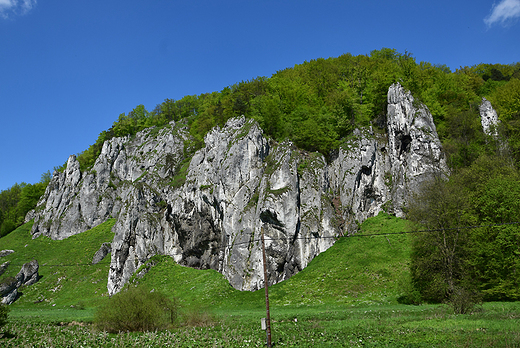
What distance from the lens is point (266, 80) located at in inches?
2454

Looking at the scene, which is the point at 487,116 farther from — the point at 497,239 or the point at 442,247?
the point at 442,247

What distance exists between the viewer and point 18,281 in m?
50.9

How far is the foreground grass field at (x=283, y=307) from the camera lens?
56.9 ft

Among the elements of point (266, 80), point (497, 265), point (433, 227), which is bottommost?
point (497, 265)

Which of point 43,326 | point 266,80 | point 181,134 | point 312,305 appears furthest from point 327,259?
point 181,134

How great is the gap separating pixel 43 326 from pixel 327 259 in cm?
2880

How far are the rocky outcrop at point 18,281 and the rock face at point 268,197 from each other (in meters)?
15.1

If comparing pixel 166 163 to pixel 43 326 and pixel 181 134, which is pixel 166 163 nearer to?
pixel 181 134

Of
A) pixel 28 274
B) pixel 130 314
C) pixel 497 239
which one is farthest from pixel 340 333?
pixel 28 274

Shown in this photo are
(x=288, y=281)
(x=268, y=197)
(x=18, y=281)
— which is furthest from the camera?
(x=18, y=281)

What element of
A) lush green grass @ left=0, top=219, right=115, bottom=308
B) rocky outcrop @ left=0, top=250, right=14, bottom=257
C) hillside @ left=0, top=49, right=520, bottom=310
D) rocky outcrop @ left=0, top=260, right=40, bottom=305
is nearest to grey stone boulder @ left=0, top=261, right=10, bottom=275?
lush green grass @ left=0, top=219, right=115, bottom=308

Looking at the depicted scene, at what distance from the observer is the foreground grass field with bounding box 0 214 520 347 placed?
56.9 feet

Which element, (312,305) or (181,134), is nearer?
(312,305)

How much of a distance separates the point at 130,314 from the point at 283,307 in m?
15.2
